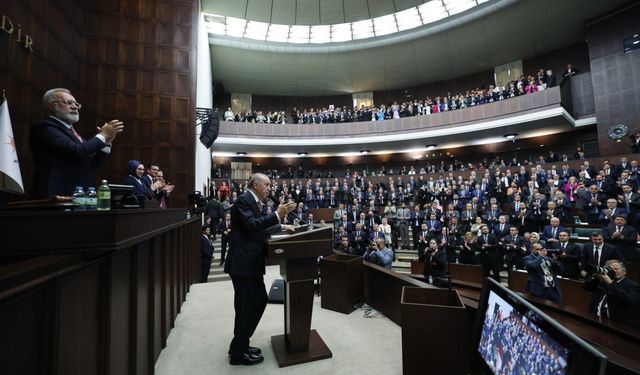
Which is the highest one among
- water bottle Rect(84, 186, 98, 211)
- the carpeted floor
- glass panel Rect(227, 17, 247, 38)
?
glass panel Rect(227, 17, 247, 38)

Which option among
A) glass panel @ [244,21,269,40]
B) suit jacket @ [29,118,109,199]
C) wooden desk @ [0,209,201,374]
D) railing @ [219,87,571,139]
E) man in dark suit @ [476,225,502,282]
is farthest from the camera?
glass panel @ [244,21,269,40]

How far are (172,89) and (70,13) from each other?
2018 millimetres

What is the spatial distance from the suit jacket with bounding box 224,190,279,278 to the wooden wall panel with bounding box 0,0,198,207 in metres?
4.75

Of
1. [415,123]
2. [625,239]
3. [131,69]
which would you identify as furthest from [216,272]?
[415,123]

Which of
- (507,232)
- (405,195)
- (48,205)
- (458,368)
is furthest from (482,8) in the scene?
(48,205)

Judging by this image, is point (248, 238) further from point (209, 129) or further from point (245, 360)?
point (209, 129)

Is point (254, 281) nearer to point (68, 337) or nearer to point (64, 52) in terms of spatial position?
point (68, 337)

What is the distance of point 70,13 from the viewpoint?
561cm

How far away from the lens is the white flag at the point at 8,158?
200 cm

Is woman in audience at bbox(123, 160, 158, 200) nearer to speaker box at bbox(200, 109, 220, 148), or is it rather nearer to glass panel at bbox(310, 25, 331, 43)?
speaker box at bbox(200, 109, 220, 148)

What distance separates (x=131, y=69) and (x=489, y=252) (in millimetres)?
8451

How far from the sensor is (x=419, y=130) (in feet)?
50.1

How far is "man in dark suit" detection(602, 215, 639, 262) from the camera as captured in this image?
16.8ft

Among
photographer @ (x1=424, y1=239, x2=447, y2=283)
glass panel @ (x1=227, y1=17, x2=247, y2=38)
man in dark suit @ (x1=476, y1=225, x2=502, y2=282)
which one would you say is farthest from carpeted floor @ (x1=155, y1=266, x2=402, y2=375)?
glass panel @ (x1=227, y1=17, x2=247, y2=38)
